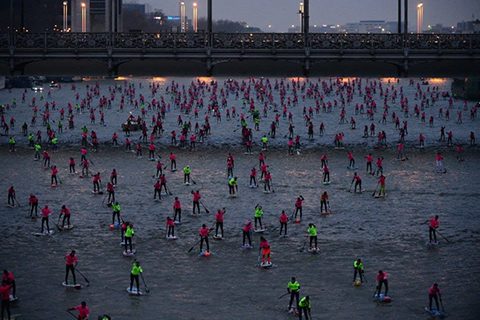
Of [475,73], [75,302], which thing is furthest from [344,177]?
[75,302]

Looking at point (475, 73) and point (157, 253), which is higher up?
point (475, 73)

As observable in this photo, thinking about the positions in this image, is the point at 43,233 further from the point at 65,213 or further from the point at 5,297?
the point at 5,297

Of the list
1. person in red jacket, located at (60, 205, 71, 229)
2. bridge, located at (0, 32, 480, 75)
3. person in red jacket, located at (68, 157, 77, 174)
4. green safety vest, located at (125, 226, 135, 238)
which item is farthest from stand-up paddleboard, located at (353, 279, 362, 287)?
bridge, located at (0, 32, 480, 75)

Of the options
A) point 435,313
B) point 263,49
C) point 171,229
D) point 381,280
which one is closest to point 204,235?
point 171,229

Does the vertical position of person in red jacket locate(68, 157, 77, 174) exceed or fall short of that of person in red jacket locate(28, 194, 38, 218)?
it exceeds it

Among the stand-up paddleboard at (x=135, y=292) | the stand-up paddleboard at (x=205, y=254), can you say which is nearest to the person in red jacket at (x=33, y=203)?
the stand-up paddleboard at (x=205, y=254)

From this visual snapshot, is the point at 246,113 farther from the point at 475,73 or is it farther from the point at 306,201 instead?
the point at 306,201

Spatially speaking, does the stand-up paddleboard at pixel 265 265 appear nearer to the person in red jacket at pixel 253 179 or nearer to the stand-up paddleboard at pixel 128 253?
the stand-up paddleboard at pixel 128 253

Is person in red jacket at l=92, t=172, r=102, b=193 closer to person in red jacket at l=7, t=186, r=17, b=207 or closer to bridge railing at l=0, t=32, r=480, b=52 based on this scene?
person in red jacket at l=7, t=186, r=17, b=207
